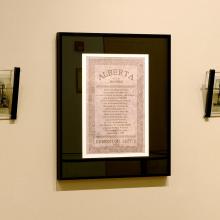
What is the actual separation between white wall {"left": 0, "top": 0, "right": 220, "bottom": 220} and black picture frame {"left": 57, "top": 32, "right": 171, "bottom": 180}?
1.9 inches

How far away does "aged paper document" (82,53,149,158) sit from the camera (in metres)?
1.85

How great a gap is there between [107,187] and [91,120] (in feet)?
0.98

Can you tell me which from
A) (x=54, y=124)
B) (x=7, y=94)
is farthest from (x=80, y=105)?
(x=7, y=94)

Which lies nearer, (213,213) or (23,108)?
(23,108)

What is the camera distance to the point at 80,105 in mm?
1840

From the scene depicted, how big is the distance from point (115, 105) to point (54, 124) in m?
0.27

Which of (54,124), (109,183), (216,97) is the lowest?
(109,183)

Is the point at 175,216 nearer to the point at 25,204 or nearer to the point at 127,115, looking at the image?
the point at 127,115

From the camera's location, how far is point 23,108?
1824 mm

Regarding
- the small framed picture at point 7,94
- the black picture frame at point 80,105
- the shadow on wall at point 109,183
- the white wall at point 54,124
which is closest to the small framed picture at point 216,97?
the white wall at point 54,124

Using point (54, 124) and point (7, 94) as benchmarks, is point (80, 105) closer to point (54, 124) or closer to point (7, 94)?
point (54, 124)

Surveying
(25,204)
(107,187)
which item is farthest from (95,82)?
(25,204)

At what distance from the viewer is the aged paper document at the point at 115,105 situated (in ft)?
6.07

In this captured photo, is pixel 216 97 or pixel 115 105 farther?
pixel 216 97
